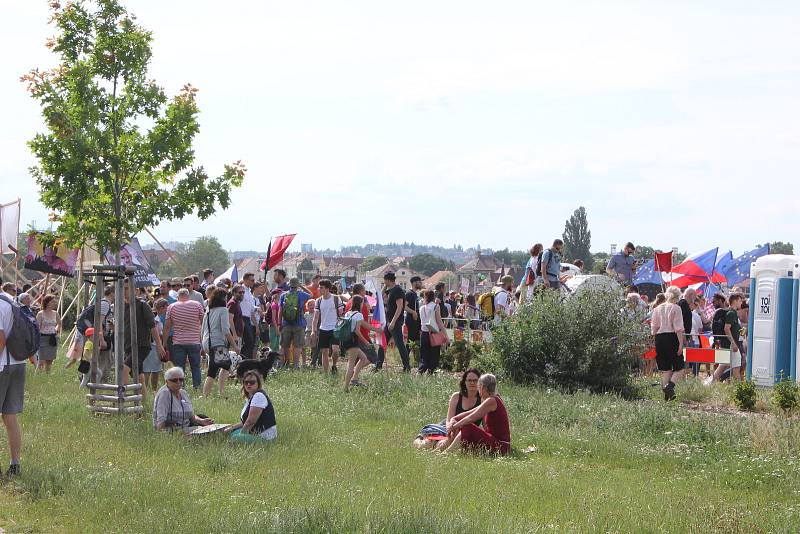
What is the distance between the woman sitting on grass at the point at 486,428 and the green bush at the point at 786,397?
209 inches

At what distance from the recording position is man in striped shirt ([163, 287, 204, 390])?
17.1 metres

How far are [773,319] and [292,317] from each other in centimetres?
920

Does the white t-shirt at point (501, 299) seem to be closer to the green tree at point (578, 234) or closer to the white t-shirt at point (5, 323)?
the white t-shirt at point (5, 323)

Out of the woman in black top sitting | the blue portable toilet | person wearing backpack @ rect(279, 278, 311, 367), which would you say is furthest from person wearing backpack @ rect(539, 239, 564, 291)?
the woman in black top sitting

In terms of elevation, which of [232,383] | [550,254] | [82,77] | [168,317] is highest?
[82,77]

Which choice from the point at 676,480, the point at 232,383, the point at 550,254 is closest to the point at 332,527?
the point at 676,480

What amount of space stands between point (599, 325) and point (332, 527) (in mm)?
11401

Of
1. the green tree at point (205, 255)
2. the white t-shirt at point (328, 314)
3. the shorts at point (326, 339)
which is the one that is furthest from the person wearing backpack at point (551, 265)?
the green tree at point (205, 255)

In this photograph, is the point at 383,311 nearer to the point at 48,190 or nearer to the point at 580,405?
the point at 580,405

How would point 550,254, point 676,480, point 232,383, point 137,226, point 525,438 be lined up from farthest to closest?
point 550,254, point 232,383, point 137,226, point 525,438, point 676,480

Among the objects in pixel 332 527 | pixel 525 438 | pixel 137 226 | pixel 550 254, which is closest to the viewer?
pixel 332 527

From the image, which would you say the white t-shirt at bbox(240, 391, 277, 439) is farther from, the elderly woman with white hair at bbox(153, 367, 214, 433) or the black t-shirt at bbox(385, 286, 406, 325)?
the black t-shirt at bbox(385, 286, 406, 325)

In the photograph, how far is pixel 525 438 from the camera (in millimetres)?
13148

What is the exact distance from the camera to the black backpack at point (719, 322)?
20.7 m
